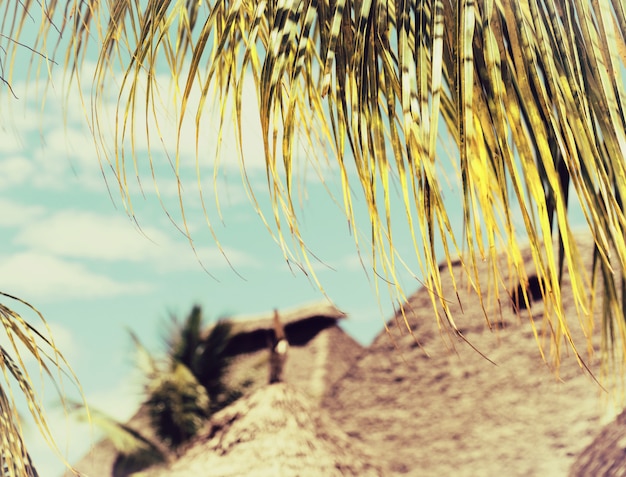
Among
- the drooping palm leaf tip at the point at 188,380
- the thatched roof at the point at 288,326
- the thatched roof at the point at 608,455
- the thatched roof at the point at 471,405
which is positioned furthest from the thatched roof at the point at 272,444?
the thatched roof at the point at 288,326

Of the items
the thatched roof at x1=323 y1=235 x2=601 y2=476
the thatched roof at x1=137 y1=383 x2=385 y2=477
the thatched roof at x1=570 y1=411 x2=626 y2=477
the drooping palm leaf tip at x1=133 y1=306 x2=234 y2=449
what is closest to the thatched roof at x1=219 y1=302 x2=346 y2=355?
the drooping palm leaf tip at x1=133 y1=306 x2=234 y2=449

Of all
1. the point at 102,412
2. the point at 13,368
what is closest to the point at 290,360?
the point at 102,412

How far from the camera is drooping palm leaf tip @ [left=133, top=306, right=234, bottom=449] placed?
A: 1147 centimetres

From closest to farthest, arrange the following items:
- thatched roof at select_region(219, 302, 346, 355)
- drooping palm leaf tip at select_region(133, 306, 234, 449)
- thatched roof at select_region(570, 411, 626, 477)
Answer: thatched roof at select_region(570, 411, 626, 477), drooping palm leaf tip at select_region(133, 306, 234, 449), thatched roof at select_region(219, 302, 346, 355)

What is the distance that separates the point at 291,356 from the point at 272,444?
547cm

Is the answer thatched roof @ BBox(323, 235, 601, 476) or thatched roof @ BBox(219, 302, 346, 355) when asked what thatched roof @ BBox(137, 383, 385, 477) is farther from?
thatched roof @ BBox(219, 302, 346, 355)

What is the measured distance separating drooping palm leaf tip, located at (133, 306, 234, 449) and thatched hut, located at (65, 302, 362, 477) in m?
0.34

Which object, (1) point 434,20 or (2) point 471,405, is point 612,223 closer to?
(1) point 434,20

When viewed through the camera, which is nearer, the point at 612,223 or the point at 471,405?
the point at 612,223

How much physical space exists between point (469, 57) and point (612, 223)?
0.33m

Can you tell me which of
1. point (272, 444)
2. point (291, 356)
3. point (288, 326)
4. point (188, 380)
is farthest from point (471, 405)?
point (188, 380)

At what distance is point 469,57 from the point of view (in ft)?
3.57

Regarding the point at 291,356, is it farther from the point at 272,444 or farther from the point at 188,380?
the point at 272,444

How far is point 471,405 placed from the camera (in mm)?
8875
